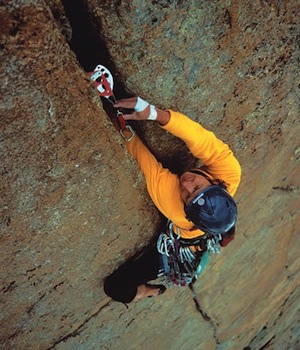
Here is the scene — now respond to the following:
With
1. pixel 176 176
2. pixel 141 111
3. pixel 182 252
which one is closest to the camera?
pixel 141 111

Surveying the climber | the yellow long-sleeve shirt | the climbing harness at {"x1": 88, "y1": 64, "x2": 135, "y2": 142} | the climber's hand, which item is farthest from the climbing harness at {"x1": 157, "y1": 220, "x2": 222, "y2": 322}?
the climbing harness at {"x1": 88, "y1": 64, "x2": 135, "y2": 142}

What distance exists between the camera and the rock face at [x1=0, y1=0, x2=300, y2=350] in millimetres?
1104

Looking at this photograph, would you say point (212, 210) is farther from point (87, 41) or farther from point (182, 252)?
point (87, 41)

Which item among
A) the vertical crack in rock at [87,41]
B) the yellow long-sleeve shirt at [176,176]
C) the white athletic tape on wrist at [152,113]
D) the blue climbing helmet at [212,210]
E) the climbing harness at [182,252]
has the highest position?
the vertical crack in rock at [87,41]

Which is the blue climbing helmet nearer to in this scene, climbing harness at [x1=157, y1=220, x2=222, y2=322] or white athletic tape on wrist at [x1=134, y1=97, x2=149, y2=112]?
climbing harness at [x1=157, y1=220, x2=222, y2=322]

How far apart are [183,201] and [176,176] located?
0.37 feet

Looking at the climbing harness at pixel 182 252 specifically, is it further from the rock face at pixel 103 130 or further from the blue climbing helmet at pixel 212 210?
the blue climbing helmet at pixel 212 210

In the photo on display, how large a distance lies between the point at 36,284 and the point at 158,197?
2.06ft

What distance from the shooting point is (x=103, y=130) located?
1.31m

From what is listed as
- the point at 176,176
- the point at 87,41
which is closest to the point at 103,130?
the point at 87,41

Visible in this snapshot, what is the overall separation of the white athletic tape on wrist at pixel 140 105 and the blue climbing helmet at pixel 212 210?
420mm

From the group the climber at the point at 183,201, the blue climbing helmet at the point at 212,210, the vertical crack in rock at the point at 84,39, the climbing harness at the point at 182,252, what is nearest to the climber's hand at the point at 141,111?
the climber at the point at 183,201

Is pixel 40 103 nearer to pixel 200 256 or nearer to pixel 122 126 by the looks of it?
pixel 122 126

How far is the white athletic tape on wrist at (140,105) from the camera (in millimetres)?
1324
